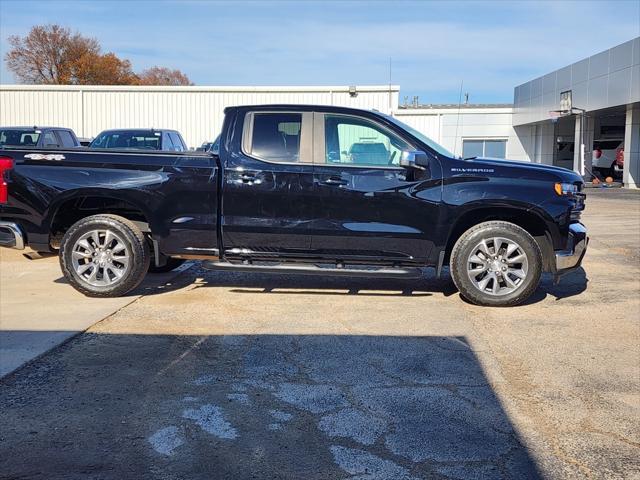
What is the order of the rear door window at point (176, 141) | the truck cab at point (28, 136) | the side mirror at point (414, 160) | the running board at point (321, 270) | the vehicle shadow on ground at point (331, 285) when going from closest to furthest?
the side mirror at point (414, 160) → the running board at point (321, 270) → the vehicle shadow on ground at point (331, 285) → the truck cab at point (28, 136) → the rear door window at point (176, 141)

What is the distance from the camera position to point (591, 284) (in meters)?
7.66

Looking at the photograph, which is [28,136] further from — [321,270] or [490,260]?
[490,260]

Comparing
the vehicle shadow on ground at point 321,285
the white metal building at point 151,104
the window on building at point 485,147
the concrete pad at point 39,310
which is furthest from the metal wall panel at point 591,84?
the concrete pad at point 39,310

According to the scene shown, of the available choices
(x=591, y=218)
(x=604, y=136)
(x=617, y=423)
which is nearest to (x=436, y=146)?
(x=617, y=423)

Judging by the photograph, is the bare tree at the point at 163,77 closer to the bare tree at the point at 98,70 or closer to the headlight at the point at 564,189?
the bare tree at the point at 98,70

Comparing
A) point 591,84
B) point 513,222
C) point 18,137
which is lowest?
point 513,222

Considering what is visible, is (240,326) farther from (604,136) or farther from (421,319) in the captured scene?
(604,136)

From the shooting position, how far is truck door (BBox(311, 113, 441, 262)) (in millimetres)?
6273

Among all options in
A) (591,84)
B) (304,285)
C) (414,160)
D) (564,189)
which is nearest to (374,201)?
(414,160)

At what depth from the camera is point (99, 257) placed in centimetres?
658

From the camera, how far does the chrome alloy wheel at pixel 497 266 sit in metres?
6.32

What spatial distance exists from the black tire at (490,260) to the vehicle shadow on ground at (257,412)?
1.22 meters

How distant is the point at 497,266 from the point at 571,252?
77cm

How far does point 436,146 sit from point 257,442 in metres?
4.33
